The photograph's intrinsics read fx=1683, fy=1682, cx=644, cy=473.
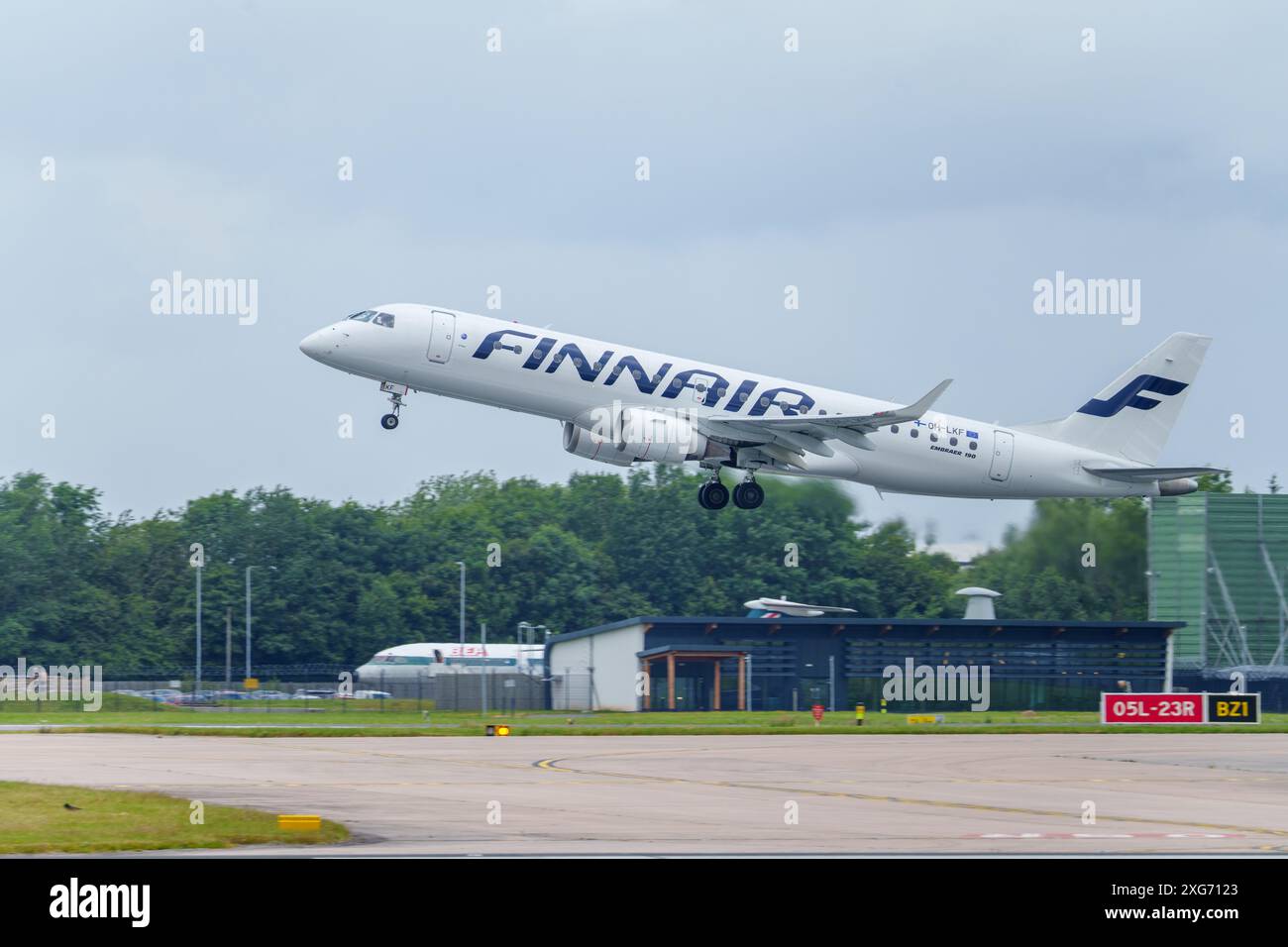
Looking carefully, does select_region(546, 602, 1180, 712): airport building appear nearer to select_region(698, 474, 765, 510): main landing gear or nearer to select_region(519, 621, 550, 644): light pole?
select_region(519, 621, 550, 644): light pole

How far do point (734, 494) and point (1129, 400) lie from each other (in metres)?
14.1

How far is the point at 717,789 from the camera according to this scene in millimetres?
33438

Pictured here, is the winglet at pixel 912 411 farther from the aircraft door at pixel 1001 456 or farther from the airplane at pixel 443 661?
the airplane at pixel 443 661

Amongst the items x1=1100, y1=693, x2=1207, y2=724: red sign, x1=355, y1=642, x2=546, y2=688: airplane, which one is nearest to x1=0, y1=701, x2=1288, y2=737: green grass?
x1=1100, y1=693, x2=1207, y2=724: red sign

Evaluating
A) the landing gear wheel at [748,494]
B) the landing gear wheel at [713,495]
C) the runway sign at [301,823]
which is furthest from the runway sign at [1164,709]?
the runway sign at [301,823]

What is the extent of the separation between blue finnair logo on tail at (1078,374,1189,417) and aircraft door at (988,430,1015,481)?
3.55 meters

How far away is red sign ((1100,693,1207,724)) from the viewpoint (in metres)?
64.0

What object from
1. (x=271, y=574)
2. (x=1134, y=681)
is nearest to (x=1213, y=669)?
(x=1134, y=681)

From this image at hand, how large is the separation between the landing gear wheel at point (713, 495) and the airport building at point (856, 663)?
31307 millimetres

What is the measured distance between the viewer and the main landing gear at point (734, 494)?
48.8 metres

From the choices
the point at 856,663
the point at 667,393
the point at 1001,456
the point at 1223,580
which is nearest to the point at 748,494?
the point at 667,393

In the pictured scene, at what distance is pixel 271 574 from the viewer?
115062mm

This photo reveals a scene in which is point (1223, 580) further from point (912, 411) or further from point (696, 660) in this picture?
point (912, 411)
